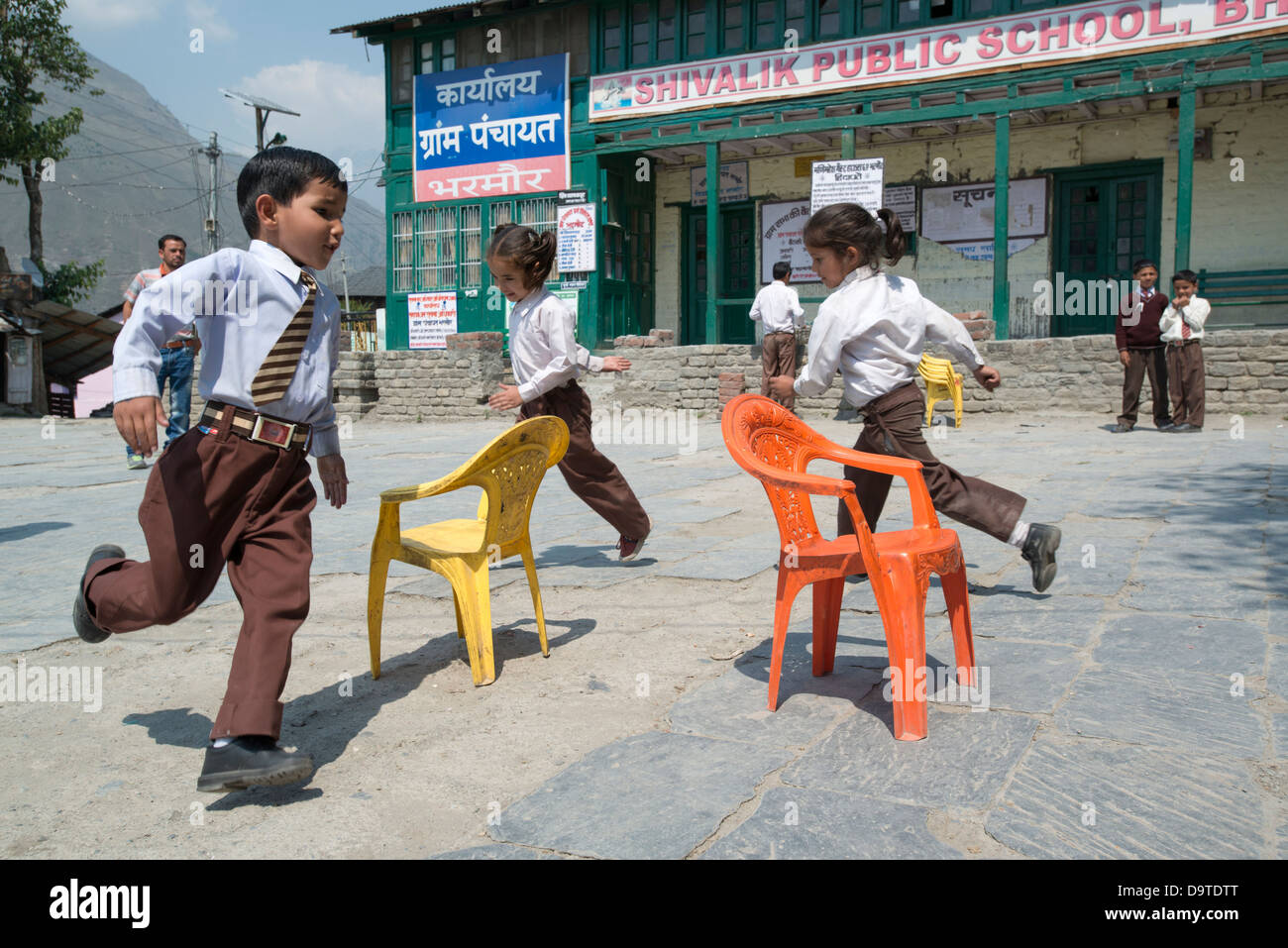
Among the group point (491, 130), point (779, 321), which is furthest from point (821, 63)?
point (491, 130)

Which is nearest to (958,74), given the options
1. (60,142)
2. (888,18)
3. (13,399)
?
(888,18)

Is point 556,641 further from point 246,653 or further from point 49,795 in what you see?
point 49,795

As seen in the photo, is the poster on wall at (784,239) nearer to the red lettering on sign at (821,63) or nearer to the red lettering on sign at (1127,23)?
the red lettering on sign at (821,63)

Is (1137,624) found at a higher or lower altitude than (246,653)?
lower

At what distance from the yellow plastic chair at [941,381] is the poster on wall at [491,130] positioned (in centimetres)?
753

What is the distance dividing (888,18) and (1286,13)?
4788mm

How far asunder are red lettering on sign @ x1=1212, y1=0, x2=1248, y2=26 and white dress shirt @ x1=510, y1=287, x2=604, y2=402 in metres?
11.7

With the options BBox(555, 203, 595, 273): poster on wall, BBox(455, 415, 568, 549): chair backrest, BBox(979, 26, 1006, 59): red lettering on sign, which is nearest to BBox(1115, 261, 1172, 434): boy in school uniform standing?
BBox(979, 26, 1006, 59): red lettering on sign

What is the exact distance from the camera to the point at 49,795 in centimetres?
233

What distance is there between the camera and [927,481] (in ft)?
12.6

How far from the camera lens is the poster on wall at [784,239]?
16891 millimetres

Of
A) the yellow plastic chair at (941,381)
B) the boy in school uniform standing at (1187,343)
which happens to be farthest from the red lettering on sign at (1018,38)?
the yellow plastic chair at (941,381)
